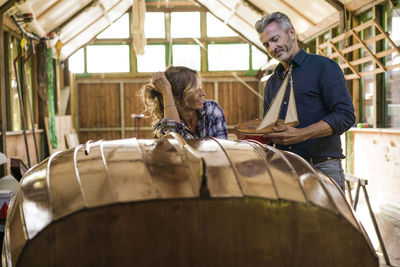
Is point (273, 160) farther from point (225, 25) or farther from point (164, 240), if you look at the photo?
point (225, 25)

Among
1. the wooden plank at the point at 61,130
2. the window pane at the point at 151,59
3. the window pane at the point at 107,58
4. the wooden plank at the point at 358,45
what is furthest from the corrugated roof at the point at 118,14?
the wooden plank at the point at 61,130

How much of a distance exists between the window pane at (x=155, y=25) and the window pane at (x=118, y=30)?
552 mm

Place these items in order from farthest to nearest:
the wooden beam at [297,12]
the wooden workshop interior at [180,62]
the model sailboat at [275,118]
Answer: the wooden beam at [297,12]
the wooden workshop interior at [180,62]
the model sailboat at [275,118]

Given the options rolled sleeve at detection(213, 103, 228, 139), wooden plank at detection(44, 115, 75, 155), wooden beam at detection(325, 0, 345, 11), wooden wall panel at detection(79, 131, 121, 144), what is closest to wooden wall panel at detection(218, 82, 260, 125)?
wooden wall panel at detection(79, 131, 121, 144)

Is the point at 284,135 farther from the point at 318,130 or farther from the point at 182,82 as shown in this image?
the point at 182,82

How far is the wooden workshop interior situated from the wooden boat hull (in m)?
0.04

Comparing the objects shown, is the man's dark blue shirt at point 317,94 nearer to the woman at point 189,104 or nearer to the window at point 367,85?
the woman at point 189,104

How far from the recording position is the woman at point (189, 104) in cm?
192

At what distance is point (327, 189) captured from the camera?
993 mm

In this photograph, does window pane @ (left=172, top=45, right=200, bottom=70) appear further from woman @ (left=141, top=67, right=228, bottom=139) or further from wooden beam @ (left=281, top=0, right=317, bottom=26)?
woman @ (left=141, top=67, right=228, bottom=139)

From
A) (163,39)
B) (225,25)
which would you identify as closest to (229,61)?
(225,25)

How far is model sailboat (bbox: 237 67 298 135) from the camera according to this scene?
4.54ft

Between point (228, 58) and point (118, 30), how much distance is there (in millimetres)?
3019

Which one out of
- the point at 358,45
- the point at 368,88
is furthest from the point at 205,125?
the point at 368,88
